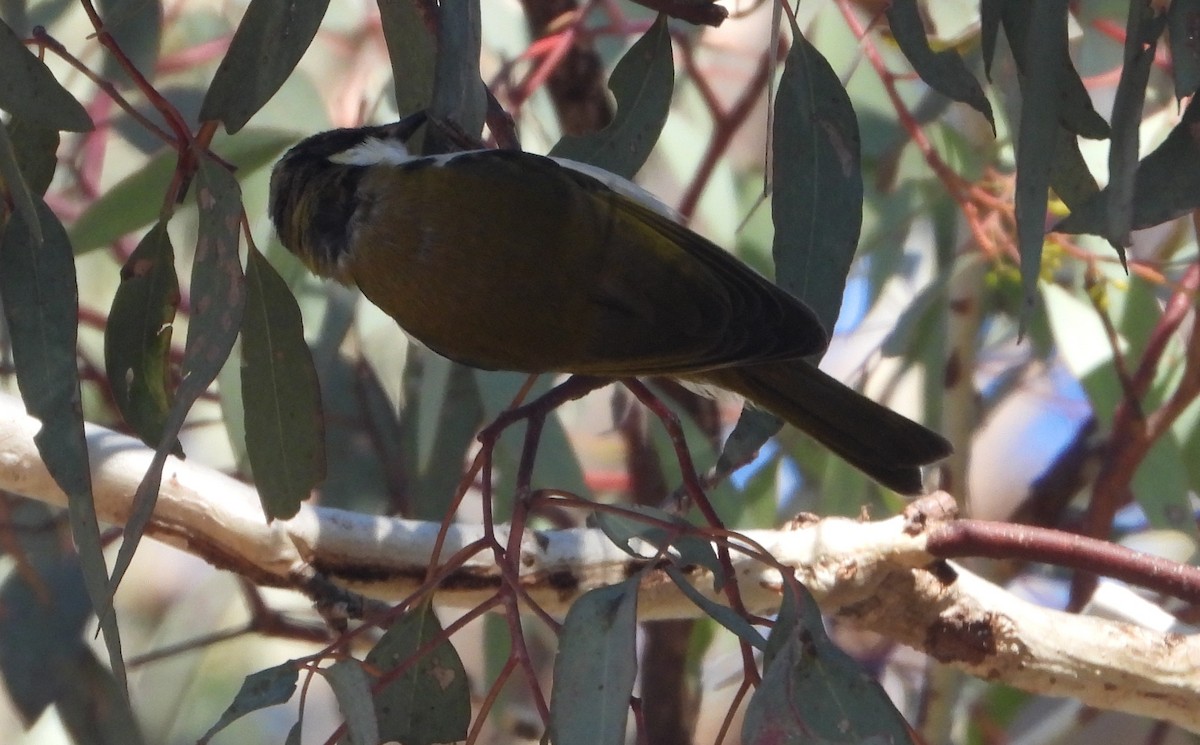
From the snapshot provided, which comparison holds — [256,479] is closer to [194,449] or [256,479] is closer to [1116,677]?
[1116,677]

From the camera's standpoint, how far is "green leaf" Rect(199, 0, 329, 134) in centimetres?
116

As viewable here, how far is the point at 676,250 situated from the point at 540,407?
0.32 meters

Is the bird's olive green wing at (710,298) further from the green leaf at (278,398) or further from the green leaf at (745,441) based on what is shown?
the green leaf at (278,398)

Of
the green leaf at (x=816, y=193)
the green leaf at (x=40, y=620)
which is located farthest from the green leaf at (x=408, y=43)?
the green leaf at (x=40, y=620)

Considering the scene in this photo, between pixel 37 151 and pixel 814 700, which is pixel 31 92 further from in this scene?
pixel 814 700

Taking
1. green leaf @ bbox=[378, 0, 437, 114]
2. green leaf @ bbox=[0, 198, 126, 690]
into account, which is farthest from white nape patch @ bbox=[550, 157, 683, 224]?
green leaf @ bbox=[0, 198, 126, 690]

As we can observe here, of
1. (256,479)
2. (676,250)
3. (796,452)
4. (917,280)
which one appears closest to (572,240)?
(676,250)

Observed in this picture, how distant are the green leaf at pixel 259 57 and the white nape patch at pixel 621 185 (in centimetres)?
35

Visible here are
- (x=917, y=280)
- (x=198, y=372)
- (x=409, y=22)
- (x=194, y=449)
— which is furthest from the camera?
(x=194, y=449)

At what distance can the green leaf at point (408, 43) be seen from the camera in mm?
1458

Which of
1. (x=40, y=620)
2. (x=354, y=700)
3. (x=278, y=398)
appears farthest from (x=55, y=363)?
(x=40, y=620)

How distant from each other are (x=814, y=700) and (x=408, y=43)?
847 millimetres

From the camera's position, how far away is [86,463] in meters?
1.05

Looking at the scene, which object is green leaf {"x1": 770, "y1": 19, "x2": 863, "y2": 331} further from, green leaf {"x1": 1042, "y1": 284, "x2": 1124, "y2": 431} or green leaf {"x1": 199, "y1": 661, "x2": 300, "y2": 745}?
green leaf {"x1": 1042, "y1": 284, "x2": 1124, "y2": 431}
